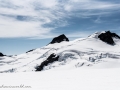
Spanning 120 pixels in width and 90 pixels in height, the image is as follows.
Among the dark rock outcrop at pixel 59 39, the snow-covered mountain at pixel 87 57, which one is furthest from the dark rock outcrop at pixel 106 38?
the dark rock outcrop at pixel 59 39

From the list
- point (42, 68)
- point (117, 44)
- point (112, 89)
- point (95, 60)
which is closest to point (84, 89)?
point (112, 89)

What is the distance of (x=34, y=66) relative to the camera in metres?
75.1

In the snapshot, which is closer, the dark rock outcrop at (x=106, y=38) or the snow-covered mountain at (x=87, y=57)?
the snow-covered mountain at (x=87, y=57)

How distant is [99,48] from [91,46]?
3.46 meters

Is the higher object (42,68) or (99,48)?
(99,48)

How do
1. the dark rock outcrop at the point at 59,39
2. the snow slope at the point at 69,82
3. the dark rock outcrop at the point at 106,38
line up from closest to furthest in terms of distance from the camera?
the snow slope at the point at 69,82 → the dark rock outcrop at the point at 106,38 → the dark rock outcrop at the point at 59,39

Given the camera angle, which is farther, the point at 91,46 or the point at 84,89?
the point at 91,46

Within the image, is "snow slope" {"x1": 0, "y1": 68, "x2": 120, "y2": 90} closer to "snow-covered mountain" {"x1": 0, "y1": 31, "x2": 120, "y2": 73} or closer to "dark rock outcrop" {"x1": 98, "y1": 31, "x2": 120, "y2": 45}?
"snow-covered mountain" {"x1": 0, "y1": 31, "x2": 120, "y2": 73}

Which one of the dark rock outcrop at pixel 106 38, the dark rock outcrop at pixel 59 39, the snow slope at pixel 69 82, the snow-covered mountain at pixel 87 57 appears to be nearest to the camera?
the snow slope at pixel 69 82

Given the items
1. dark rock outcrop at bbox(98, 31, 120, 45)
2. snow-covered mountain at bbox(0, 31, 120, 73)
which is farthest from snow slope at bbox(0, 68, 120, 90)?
dark rock outcrop at bbox(98, 31, 120, 45)

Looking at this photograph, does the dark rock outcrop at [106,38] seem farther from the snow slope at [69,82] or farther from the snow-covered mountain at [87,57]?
the snow slope at [69,82]

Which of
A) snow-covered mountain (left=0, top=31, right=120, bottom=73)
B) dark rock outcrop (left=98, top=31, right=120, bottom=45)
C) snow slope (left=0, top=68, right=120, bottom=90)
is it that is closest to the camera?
snow slope (left=0, top=68, right=120, bottom=90)

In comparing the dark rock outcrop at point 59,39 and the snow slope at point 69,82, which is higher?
the dark rock outcrop at point 59,39

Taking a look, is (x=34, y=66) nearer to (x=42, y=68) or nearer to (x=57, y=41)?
(x=42, y=68)
